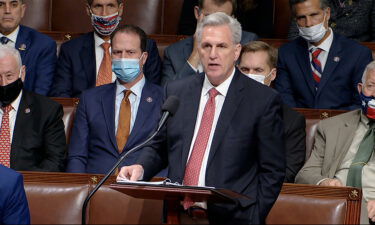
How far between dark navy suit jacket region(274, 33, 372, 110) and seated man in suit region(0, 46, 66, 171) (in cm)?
96

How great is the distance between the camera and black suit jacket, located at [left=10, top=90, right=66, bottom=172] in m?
3.01

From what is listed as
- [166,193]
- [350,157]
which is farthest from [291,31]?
[166,193]

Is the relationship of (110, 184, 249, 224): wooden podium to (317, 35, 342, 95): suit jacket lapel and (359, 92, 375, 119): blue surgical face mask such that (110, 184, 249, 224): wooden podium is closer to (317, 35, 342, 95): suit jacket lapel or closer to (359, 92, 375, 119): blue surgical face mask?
(359, 92, 375, 119): blue surgical face mask

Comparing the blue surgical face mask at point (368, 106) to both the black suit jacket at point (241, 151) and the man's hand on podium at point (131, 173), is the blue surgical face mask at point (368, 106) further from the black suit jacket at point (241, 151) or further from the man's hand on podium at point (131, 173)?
the man's hand on podium at point (131, 173)

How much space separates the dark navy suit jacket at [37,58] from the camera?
138 inches

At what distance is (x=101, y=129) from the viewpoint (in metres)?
3.05

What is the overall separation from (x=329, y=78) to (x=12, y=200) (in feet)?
5.37

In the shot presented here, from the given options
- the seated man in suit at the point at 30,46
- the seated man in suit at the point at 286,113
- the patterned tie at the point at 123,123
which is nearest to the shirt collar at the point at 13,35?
the seated man in suit at the point at 30,46

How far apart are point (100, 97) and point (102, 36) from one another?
0.57m

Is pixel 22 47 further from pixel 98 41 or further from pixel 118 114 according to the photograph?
pixel 118 114

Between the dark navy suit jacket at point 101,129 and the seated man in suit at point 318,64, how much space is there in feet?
2.10

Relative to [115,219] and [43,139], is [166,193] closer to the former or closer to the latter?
[115,219]

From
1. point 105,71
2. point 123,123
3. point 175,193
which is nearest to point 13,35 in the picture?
point 105,71

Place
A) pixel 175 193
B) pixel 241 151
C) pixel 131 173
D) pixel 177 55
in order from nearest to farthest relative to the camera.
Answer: pixel 175 193 → pixel 131 173 → pixel 241 151 → pixel 177 55
